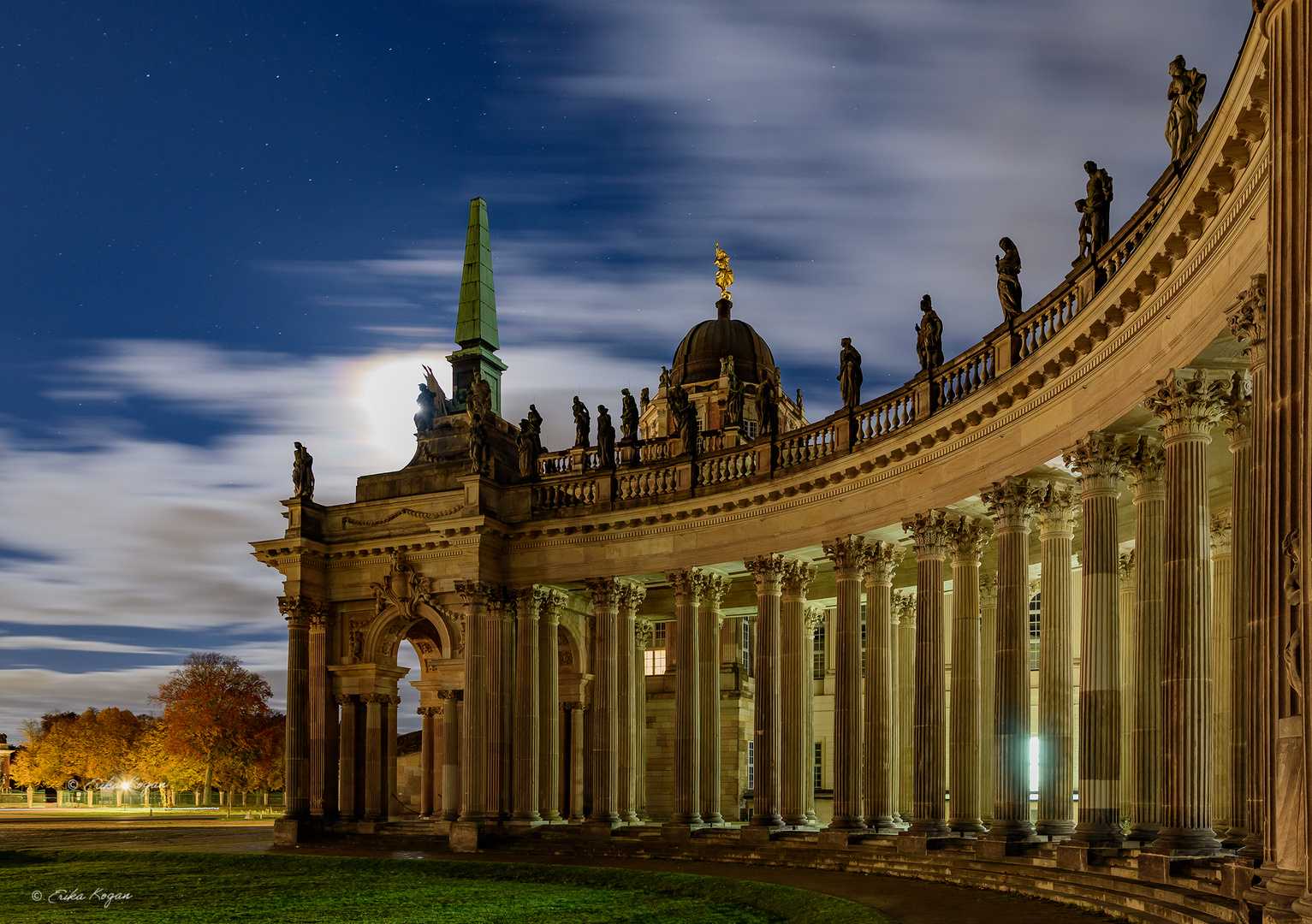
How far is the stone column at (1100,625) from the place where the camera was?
2827cm

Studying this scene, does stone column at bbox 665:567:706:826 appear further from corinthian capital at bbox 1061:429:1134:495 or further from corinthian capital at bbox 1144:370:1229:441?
corinthian capital at bbox 1144:370:1229:441

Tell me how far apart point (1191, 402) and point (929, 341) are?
1307cm

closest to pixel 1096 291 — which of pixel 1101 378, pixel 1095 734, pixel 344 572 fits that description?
pixel 1101 378

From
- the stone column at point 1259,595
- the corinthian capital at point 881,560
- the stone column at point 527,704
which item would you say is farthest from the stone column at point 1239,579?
the stone column at point 527,704

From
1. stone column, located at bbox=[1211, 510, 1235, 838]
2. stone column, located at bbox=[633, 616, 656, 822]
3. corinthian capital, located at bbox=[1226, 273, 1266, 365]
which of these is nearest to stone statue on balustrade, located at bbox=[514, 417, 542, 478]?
stone column, located at bbox=[633, 616, 656, 822]

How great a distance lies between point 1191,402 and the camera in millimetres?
25000

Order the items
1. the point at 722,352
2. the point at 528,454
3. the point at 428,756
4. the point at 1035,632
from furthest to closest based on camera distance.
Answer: the point at 722,352
the point at 428,756
the point at 1035,632
the point at 528,454

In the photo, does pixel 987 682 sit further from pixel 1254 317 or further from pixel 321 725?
pixel 321 725

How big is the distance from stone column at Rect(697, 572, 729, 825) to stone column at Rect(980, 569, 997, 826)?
888cm

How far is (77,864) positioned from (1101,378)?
35.6 metres

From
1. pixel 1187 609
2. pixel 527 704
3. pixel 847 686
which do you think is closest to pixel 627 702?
pixel 527 704

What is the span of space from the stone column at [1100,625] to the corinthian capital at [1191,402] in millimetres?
3350

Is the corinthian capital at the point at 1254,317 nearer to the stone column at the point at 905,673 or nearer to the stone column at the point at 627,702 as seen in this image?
the stone column at the point at 905,673

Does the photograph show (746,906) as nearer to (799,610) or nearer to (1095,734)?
(1095,734)
